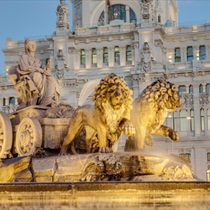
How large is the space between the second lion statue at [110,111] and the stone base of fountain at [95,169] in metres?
0.43

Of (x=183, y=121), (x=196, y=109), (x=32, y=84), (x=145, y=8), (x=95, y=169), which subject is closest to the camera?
(x=95, y=169)

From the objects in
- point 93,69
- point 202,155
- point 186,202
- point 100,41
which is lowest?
point 202,155

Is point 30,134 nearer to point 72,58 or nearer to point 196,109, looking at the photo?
point 196,109

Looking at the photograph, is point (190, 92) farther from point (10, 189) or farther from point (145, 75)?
point (10, 189)

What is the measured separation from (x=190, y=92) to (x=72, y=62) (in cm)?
1383

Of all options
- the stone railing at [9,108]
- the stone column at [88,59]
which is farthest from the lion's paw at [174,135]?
the stone railing at [9,108]

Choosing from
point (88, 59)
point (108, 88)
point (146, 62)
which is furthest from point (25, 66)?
point (88, 59)

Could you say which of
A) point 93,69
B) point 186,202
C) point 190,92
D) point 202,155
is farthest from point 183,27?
point 186,202

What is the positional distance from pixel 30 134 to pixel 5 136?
59 cm

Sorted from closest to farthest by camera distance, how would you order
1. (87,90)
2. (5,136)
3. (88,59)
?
(5,136)
(87,90)
(88,59)

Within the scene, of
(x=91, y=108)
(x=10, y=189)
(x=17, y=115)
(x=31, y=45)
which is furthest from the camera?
(x=31, y=45)

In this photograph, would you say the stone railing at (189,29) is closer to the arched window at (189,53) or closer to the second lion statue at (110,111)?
the arched window at (189,53)

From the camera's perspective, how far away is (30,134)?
27.3 ft

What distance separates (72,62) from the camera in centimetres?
4850
